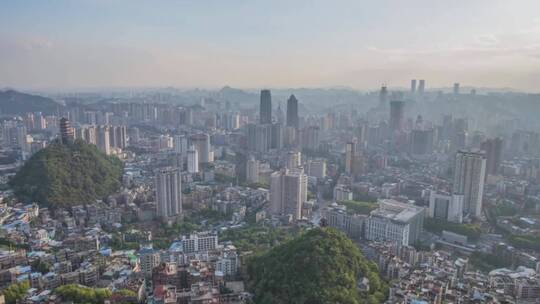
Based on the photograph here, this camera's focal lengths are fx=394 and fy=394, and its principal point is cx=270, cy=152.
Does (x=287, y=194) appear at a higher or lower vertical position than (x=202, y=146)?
lower

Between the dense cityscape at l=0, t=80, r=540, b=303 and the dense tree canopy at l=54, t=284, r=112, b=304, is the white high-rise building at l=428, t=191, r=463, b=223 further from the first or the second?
the dense tree canopy at l=54, t=284, r=112, b=304

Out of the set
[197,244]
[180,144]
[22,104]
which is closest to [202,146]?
[180,144]

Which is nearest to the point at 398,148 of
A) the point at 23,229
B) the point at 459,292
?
the point at 459,292

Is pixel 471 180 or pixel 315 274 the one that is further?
pixel 471 180

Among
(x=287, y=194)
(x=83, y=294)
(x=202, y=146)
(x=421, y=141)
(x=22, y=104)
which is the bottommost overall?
(x=83, y=294)

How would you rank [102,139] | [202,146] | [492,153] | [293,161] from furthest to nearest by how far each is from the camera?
[102,139] → [202,146] → [293,161] → [492,153]

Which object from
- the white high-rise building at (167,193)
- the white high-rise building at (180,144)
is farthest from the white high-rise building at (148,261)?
the white high-rise building at (180,144)

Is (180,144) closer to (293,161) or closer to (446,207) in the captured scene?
(293,161)
